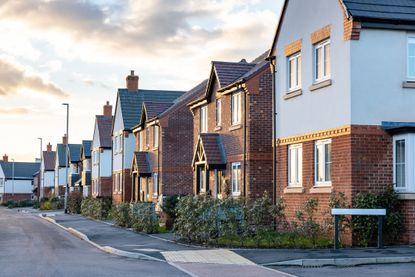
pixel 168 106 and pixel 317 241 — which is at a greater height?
pixel 168 106

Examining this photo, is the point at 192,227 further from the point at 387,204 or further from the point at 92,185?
the point at 92,185

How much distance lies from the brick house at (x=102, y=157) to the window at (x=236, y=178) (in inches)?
1211

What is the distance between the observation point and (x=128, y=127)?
165 feet

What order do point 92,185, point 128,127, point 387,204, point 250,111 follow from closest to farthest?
point 387,204 < point 250,111 < point 128,127 < point 92,185

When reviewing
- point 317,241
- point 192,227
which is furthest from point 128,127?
point 317,241

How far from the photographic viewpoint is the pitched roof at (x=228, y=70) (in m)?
29.9

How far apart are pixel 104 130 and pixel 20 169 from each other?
7280 centimetres

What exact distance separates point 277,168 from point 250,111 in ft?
9.49

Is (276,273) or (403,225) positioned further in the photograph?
(403,225)

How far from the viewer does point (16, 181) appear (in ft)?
415

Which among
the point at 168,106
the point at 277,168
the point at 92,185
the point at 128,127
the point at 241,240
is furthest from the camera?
the point at 92,185

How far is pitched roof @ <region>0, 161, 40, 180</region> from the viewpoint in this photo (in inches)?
4926

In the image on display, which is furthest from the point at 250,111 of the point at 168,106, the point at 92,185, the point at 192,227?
the point at 92,185

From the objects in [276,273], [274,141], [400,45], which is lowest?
[276,273]
